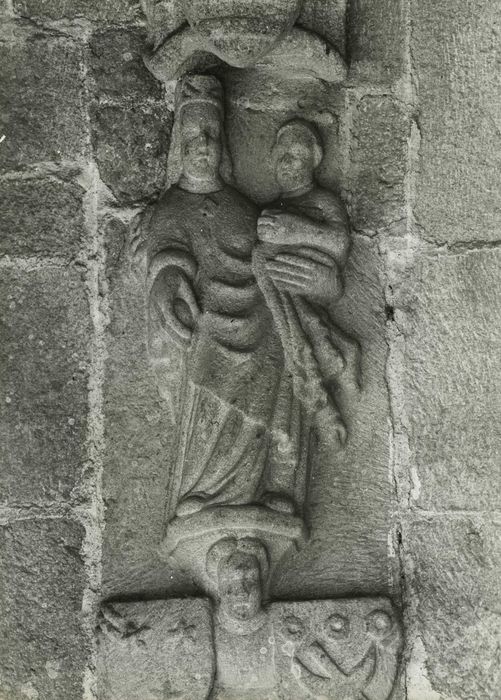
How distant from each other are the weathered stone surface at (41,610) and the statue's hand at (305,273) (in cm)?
92

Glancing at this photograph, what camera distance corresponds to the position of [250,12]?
2.95 meters

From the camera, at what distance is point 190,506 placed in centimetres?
289

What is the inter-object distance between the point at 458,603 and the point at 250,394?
0.83 meters

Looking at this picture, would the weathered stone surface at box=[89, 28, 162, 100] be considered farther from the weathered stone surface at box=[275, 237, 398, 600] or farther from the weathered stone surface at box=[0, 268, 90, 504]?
the weathered stone surface at box=[275, 237, 398, 600]

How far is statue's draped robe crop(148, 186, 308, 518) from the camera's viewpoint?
9.54ft

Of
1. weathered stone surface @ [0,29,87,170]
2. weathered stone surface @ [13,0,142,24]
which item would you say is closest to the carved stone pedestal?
weathered stone surface @ [0,29,87,170]

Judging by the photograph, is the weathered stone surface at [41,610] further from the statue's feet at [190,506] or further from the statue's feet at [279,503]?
the statue's feet at [279,503]

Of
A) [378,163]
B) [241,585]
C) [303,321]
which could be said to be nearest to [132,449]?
[241,585]

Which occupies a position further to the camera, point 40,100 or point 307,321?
point 40,100

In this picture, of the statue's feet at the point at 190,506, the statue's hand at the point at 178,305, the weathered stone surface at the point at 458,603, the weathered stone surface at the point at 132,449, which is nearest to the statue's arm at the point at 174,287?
the statue's hand at the point at 178,305

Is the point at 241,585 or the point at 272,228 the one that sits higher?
the point at 272,228

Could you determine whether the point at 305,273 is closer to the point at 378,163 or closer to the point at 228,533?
the point at 378,163

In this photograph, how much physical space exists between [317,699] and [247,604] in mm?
329

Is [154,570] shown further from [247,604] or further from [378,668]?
[378,668]
